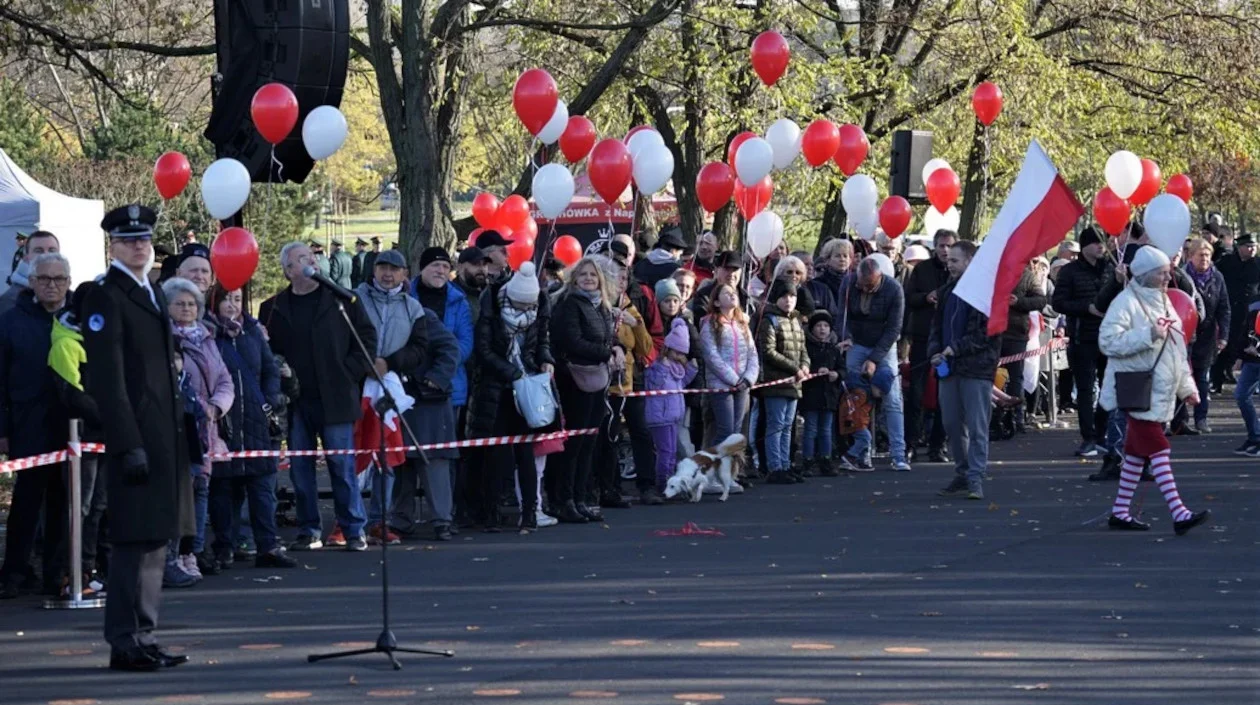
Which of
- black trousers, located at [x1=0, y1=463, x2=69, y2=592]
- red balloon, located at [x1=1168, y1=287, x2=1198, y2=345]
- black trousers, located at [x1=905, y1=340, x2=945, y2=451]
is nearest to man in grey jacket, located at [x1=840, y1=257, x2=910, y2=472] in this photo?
black trousers, located at [x1=905, y1=340, x2=945, y2=451]

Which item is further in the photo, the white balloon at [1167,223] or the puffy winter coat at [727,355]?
the white balloon at [1167,223]

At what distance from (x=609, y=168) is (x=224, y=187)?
3.35 metres

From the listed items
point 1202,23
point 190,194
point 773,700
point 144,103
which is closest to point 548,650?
point 773,700

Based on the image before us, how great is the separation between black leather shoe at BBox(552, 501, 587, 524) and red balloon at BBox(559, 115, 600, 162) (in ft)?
13.2

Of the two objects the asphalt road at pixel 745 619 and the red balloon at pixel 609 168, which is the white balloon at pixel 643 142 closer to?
the red balloon at pixel 609 168

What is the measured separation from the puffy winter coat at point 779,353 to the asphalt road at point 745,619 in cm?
219

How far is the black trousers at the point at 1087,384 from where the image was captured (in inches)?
687

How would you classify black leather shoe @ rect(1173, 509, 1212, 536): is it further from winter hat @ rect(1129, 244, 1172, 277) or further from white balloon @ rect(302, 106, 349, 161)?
white balloon @ rect(302, 106, 349, 161)

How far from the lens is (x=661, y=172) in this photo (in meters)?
16.6

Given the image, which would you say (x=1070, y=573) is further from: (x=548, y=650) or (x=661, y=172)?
(x=661, y=172)

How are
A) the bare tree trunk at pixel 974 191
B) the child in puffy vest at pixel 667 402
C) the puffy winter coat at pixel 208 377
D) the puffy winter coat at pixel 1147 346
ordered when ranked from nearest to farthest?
1. the puffy winter coat at pixel 208 377
2. the puffy winter coat at pixel 1147 346
3. the child in puffy vest at pixel 667 402
4. the bare tree trunk at pixel 974 191

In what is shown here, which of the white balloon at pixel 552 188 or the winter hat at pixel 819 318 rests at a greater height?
the white balloon at pixel 552 188

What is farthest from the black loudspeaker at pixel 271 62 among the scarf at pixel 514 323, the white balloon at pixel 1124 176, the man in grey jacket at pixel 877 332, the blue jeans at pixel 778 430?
the white balloon at pixel 1124 176

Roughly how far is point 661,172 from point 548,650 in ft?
27.6
